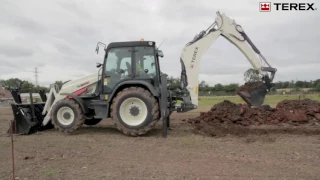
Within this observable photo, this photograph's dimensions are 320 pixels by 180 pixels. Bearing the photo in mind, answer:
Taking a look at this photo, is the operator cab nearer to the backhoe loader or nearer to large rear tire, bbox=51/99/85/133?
the backhoe loader

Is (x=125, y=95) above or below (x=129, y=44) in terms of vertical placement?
below

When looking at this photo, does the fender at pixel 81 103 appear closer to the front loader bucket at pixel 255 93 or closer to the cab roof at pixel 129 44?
the cab roof at pixel 129 44

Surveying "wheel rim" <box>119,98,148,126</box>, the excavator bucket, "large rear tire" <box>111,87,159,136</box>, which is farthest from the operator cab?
the excavator bucket

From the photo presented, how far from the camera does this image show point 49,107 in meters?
9.83

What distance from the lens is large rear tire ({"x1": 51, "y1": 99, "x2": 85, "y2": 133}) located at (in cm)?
901

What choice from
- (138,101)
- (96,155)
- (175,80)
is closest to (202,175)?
(96,155)

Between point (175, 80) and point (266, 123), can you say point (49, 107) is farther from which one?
point (266, 123)

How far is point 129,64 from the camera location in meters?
8.87

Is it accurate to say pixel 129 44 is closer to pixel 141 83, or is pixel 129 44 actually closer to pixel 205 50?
pixel 141 83

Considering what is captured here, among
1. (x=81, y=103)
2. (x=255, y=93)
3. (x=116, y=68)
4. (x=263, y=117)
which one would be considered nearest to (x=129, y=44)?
(x=116, y=68)

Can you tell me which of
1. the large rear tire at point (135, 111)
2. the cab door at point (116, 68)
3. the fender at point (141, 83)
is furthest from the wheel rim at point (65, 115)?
the fender at point (141, 83)

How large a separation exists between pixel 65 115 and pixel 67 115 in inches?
2.4

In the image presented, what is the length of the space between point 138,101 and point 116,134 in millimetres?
1440

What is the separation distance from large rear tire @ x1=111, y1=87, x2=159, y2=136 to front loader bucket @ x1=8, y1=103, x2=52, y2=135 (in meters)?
2.88
